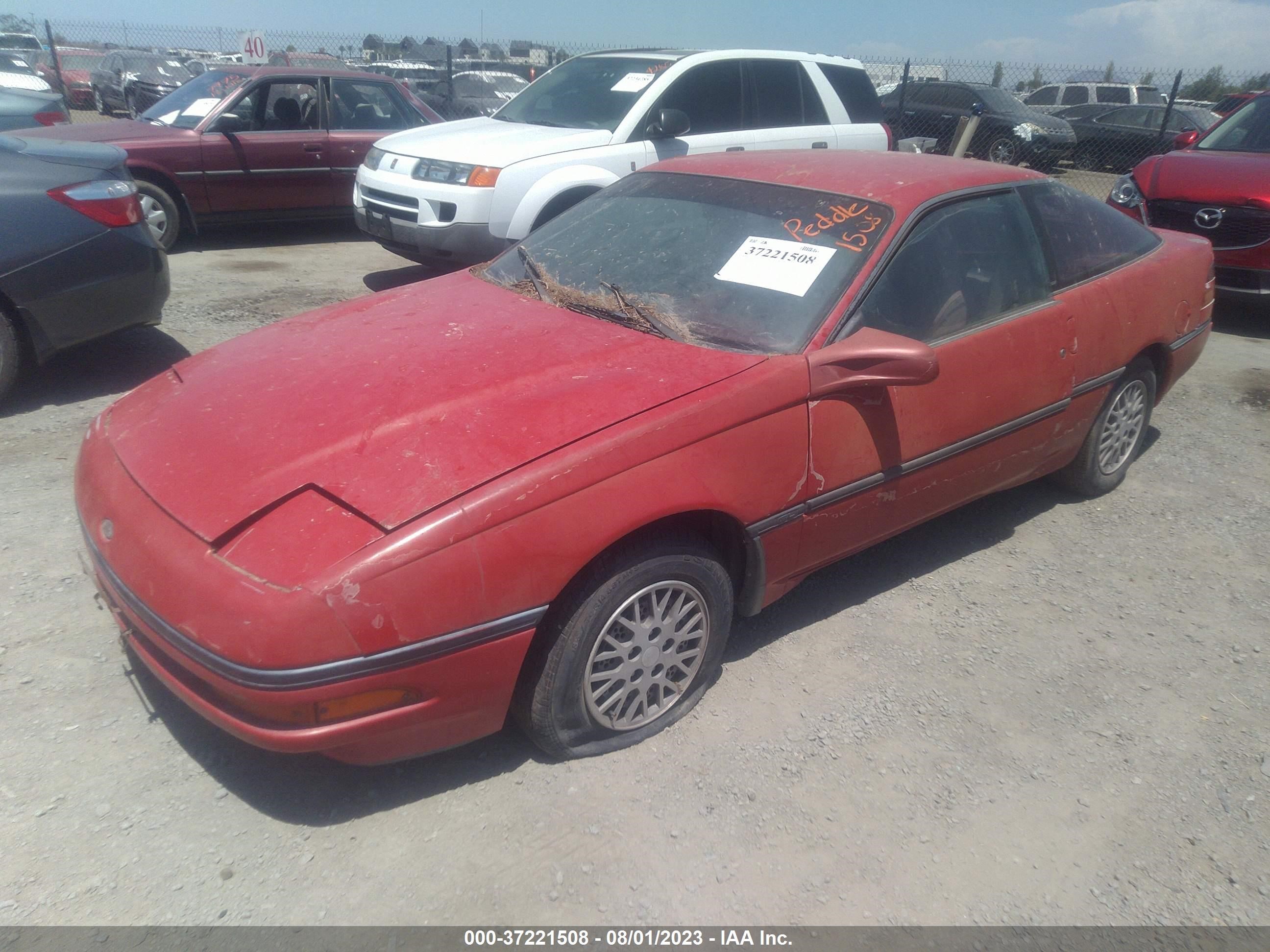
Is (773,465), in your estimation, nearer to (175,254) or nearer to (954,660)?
(954,660)

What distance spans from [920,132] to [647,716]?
16839 mm

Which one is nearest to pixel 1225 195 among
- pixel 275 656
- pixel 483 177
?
pixel 483 177

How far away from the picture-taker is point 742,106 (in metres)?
7.40

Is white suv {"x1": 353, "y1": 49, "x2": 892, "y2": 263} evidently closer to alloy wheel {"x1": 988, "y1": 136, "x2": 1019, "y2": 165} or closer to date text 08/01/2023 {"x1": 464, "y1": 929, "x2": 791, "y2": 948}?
→ date text 08/01/2023 {"x1": 464, "y1": 929, "x2": 791, "y2": 948}

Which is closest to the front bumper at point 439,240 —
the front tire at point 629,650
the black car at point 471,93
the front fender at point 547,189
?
the front fender at point 547,189

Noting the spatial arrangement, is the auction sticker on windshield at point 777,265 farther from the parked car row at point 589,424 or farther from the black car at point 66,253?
the black car at point 66,253

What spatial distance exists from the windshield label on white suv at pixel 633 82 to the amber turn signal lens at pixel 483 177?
136 centimetres

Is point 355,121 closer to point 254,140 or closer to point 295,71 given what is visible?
point 295,71

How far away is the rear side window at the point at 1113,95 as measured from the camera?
1986cm

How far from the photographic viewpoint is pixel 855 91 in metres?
8.11

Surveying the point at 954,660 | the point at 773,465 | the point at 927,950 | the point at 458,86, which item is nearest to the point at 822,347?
the point at 773,465

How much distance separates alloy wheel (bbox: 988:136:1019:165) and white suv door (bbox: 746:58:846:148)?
1091cm

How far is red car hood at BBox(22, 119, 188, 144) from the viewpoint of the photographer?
7.56 m

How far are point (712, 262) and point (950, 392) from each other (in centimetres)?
94
